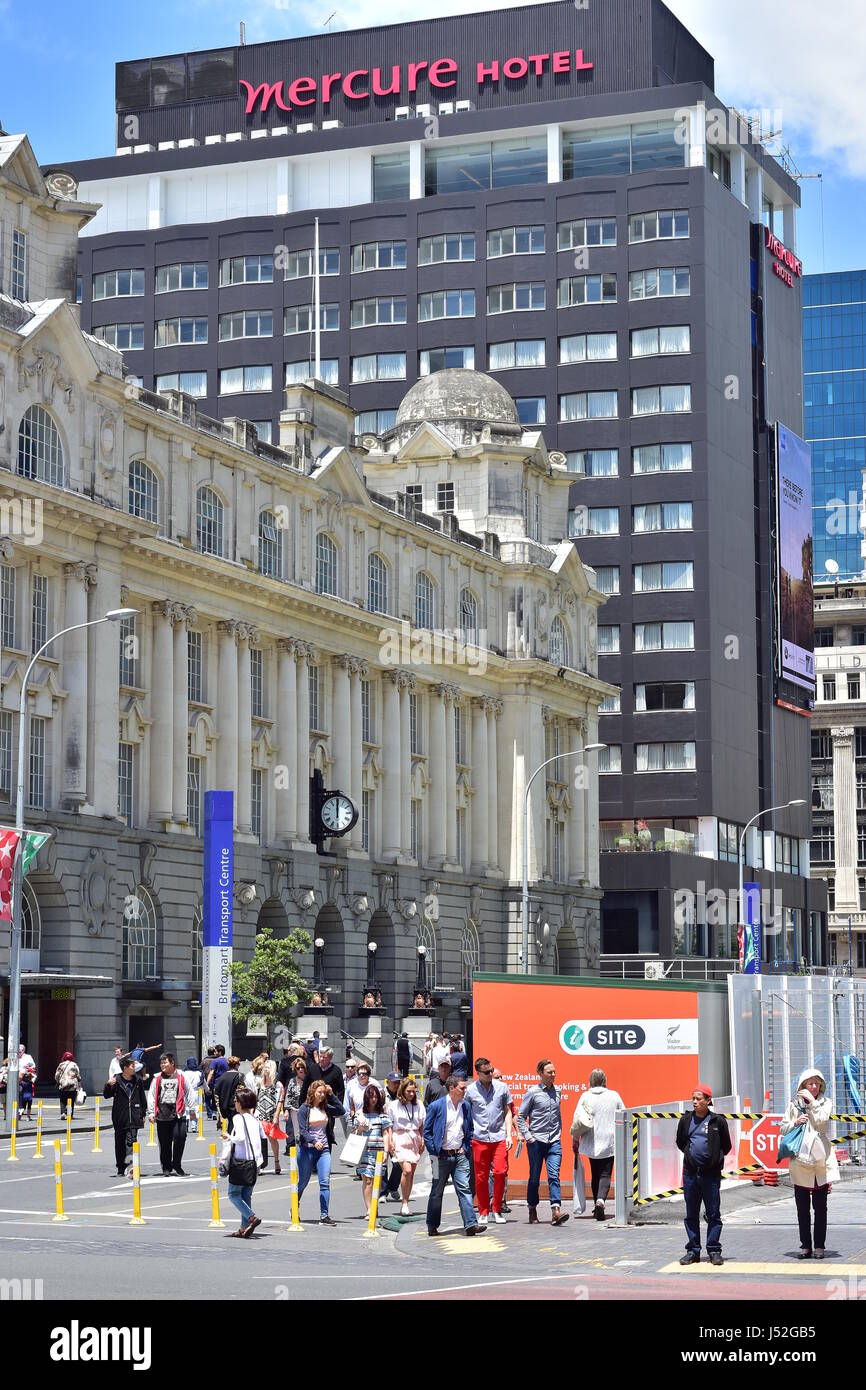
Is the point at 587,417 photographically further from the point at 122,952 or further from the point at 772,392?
the point at 122,952

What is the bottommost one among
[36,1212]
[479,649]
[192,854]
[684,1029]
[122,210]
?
[36,1212]

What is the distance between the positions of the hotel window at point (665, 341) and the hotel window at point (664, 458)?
472 cm

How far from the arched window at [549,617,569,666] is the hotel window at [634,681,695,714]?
15594 millimetres

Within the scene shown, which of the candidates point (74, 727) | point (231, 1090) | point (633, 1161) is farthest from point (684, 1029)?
point (74, 727)

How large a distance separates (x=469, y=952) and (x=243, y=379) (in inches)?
1611

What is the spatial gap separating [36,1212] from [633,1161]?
26.2 ft

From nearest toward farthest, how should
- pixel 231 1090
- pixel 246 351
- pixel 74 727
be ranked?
pixel 231 1090, pixel 74 727, pixel 246 351

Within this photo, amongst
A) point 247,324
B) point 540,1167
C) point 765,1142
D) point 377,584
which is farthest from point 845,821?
point 540,1167

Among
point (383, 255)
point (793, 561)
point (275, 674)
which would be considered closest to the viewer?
point (275, 674)

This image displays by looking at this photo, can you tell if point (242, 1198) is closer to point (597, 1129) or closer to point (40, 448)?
point (597, 1129)

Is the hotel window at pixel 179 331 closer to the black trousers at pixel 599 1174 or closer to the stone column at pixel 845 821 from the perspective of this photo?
the stone column at pixel 845 821

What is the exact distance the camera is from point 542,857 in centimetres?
8762

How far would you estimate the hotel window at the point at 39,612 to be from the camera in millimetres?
56656

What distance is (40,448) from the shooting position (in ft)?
185
